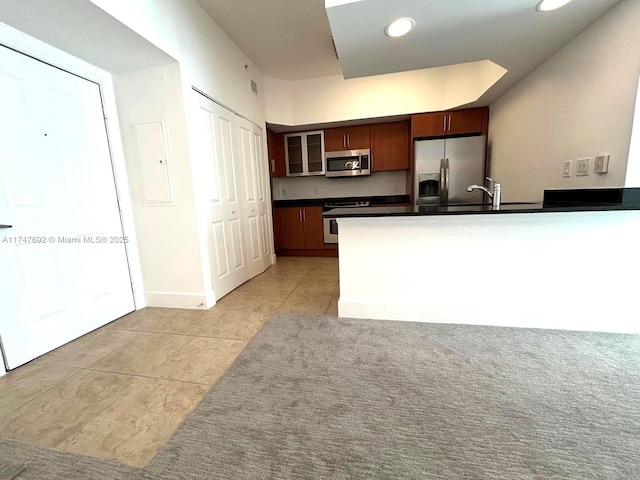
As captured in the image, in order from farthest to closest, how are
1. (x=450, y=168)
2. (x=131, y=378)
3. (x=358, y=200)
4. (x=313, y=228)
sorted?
(x=358, y=200) → (x=313, y=228) → (x=450, y=168) → (x=131, y=378)

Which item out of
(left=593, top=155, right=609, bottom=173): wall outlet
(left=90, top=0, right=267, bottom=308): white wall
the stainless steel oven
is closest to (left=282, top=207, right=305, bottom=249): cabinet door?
the stainless steel oven

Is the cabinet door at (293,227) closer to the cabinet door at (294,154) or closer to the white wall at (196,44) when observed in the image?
the cabinet door at (294,154)

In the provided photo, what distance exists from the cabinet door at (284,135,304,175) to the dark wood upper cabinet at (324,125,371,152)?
0.46m

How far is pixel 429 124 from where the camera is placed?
3713mm

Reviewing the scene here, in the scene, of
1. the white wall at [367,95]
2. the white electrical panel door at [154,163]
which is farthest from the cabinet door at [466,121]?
the white electrical panel door at [154,163]

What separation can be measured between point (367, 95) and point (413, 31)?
81.9 inches

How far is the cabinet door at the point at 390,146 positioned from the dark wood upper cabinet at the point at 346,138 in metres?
0.13

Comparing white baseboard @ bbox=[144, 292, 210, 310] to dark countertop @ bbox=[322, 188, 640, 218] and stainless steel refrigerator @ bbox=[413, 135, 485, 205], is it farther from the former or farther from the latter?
stainless steel refrigerator @ bbox=[413, 135, 485, 205]

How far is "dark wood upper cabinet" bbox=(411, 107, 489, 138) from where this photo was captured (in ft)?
11.7

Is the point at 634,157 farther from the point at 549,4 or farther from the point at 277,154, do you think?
the point at 277,154

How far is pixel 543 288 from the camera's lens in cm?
183

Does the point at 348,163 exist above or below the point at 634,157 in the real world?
above

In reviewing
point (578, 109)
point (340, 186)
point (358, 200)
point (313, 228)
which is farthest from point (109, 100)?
point (578, 109)

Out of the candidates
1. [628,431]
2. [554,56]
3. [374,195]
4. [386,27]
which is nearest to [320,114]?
[374,195]
